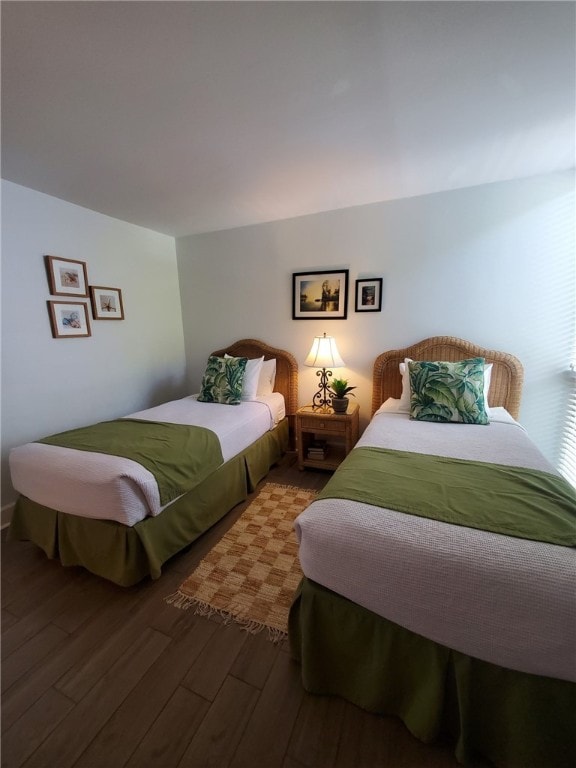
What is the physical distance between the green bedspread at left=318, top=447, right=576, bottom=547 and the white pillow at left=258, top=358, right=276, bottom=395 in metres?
1.66

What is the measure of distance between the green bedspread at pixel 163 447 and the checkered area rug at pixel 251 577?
45 centimetres

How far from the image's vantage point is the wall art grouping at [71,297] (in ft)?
7.57

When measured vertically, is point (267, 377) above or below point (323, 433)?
above

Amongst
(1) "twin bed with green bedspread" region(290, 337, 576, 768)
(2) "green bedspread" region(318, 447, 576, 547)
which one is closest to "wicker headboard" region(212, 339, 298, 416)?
(2) "green bedspread" region(318, 447, 576, 547)

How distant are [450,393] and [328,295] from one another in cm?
144

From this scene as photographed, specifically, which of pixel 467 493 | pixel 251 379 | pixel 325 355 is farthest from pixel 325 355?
pixel 467 493

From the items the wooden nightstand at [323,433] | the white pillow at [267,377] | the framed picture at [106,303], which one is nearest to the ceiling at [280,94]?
the framed picture at [106,303]

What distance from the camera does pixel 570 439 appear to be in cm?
226

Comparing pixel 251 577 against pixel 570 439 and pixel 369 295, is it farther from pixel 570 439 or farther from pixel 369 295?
pixel 570 439

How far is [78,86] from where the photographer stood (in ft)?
4.19

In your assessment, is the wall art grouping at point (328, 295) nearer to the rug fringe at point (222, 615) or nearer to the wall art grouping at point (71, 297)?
the wall art grouping at point (71, 297)

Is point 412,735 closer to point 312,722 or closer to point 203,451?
point 312,722

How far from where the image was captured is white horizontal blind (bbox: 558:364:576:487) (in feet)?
7.23

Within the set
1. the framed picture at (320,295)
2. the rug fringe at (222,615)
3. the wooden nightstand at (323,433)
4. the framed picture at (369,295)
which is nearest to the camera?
the rug fringe at (222,615)
